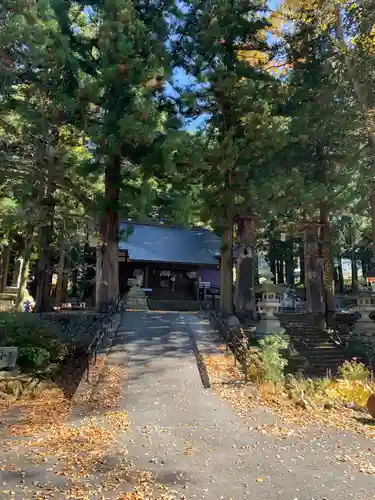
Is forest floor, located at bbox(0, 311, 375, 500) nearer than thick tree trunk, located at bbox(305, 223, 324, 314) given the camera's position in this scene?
Yes

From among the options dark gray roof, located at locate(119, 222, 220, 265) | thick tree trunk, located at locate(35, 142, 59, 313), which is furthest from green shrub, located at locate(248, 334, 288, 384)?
dark gray roof, located at locate(119, 222, 220, 265)

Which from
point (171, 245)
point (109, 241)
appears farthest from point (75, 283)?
point (109, 241)

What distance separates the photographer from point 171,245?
27.0 meters

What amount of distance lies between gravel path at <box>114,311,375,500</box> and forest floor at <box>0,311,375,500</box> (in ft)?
0.05

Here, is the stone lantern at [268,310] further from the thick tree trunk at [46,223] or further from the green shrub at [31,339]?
the thick tree trunk at [46,223]

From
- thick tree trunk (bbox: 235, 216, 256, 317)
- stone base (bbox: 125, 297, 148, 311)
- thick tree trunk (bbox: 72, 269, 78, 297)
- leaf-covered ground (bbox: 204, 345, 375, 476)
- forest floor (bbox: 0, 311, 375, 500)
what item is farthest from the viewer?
thick tree trunk (bbox: 72, 269, 78, 297)

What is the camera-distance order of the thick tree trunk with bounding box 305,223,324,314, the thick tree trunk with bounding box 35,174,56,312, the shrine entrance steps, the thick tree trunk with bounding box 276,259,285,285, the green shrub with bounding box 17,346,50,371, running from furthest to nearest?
the thick tree trunk with bounding box 276,259,285,285, the thick tree trunk with bounding box 305,223,324,314, the thick tree trunk with bounding box 35,174,56,312, the shrine entrance steps, the green shrub with bounding box 17,346,50,371

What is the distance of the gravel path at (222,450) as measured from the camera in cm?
424

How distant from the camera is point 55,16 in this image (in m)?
11.6

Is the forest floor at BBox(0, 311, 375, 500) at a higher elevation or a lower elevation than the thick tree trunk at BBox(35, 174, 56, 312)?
lower

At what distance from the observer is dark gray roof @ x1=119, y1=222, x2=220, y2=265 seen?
25.6 meters

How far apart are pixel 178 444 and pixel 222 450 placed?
1.93ft

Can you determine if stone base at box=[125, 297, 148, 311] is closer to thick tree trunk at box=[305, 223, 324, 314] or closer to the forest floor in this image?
thick tree trunk at box=[305, 223, 324, 314]

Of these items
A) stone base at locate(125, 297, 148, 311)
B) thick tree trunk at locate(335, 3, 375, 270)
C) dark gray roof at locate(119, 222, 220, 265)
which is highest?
thick tree trunk at locate(335, 3, 375, 270)
